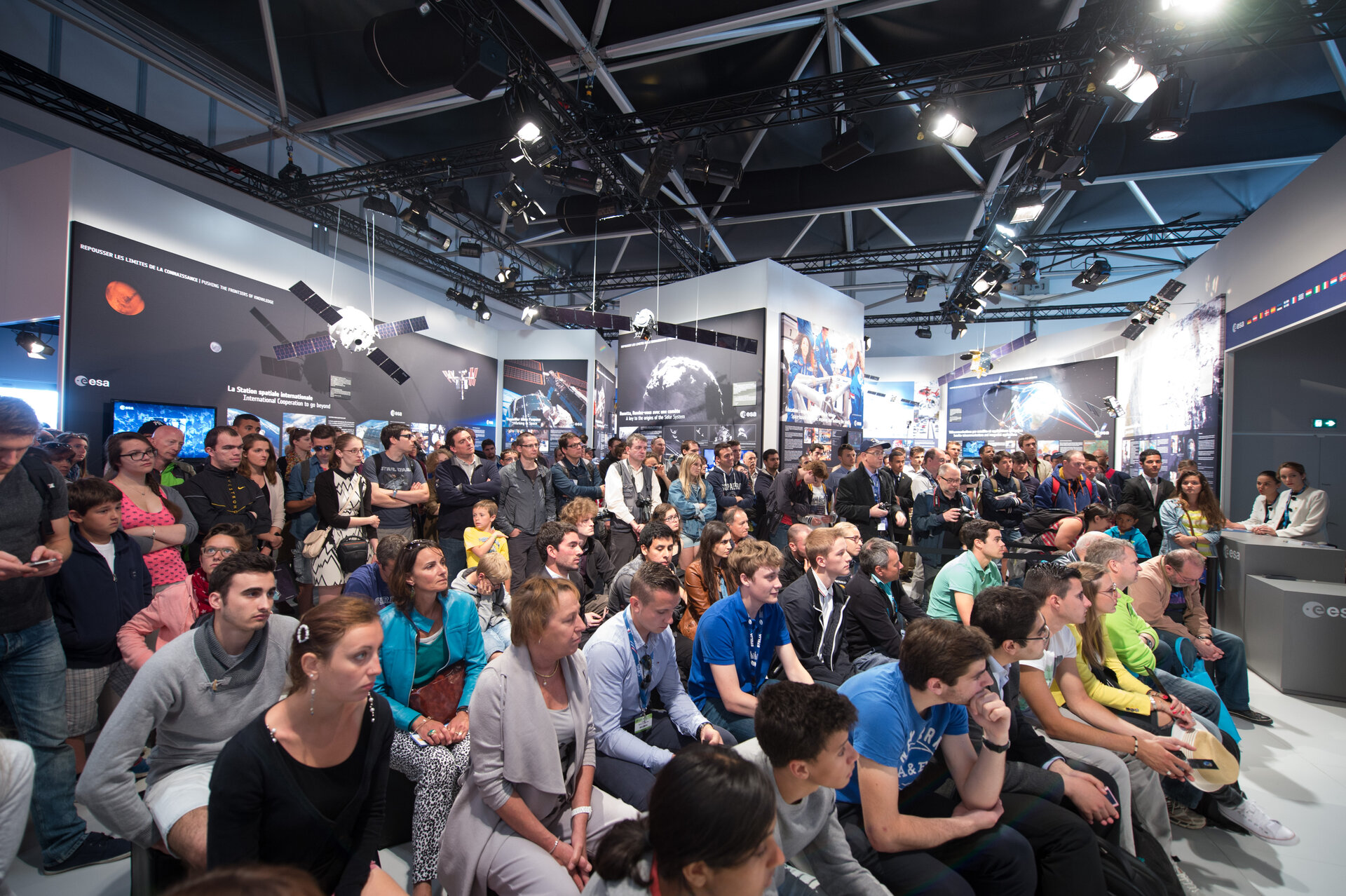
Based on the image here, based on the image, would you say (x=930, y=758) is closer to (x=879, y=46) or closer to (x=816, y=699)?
(x=816, y=699)

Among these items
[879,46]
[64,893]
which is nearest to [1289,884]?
[64,893]

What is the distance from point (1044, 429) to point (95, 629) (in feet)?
49.7

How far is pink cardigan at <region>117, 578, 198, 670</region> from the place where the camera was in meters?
2.46

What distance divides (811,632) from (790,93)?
19.9 ft

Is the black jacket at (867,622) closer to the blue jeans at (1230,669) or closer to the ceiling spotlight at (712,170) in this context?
the blue jeans at (1230,669)

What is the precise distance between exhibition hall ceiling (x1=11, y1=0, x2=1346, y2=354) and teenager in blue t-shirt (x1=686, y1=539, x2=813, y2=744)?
5.12 meters

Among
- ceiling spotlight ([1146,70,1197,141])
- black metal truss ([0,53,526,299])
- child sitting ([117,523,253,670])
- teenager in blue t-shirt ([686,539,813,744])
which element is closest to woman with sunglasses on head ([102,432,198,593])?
child sitting ([117,523,253,670])

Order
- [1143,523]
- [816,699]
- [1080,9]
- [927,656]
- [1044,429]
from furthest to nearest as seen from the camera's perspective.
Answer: [1044,429] → [1143,523] → [1080,9] → [927,656] → [816,699]

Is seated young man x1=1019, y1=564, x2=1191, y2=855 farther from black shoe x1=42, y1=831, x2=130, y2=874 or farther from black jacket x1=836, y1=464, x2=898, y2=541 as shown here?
black shoe x1=42, y1=831, x2=130, y2=874

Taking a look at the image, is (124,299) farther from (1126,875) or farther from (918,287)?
(918,287)

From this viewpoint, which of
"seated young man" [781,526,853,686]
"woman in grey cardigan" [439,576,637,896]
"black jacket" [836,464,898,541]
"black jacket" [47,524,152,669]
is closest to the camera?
"woman in grey cardigan" [439,576,637,896]

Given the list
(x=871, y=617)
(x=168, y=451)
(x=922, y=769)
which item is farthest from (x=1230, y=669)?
(x=168, y=451)

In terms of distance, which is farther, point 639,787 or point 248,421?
point 248,421

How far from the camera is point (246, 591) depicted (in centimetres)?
186
